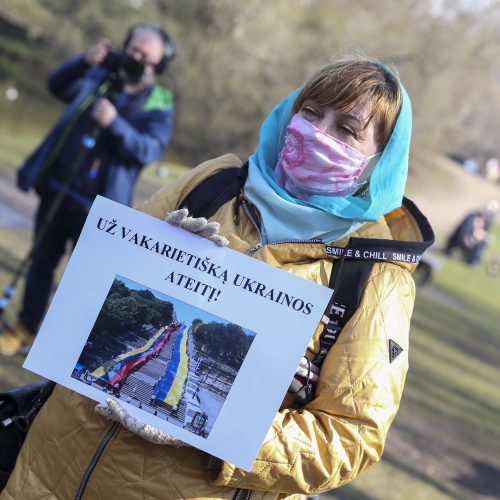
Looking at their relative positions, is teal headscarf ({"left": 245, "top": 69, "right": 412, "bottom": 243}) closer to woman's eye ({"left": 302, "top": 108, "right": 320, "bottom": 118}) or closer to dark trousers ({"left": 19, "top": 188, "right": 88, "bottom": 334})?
woman's eye ({"left": 302, "top": 108, "right": 320, "bottom": 118})

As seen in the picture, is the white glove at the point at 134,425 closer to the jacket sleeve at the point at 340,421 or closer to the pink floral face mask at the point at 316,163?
the jacket sleeve at the point at 340,421

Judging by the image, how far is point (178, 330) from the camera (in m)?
1.72

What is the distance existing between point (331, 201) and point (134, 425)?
76cm

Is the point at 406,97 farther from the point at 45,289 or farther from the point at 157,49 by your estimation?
the point at 45,289

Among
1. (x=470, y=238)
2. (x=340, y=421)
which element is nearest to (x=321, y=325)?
(x=340, y=421)

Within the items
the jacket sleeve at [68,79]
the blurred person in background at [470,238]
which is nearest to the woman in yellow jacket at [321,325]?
the jacket sleeve at [68,79]

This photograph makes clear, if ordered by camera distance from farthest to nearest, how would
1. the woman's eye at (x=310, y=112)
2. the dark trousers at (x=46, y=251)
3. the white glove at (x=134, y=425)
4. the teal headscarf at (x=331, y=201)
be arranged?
the dark trousers at (x=46, y=251) → the woman's eye at (x=310, y=112) → the teal headscarf at (x=331, y=201) → the white glove at (x=134, y=425)

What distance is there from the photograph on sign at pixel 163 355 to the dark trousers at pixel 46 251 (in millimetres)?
2740

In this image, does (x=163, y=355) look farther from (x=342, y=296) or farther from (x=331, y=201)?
(x=331, y=201)

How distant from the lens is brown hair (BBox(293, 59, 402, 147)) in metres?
1.93

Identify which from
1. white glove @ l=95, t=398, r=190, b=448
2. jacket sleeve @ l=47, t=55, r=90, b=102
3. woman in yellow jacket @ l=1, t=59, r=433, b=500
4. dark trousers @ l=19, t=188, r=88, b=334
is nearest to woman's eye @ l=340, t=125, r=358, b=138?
woman in yellow jacket @ l=1, t=59, r=433, b=500

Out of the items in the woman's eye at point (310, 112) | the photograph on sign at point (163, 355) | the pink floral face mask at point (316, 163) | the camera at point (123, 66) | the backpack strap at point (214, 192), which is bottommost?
the photograph on sign at point (163, 355)

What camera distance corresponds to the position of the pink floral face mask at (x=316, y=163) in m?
1.98

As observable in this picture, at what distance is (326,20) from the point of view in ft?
81.3
